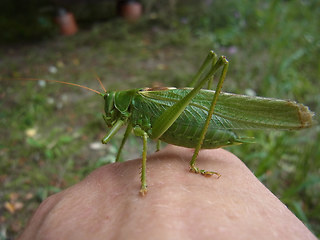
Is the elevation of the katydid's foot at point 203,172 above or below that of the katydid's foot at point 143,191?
above

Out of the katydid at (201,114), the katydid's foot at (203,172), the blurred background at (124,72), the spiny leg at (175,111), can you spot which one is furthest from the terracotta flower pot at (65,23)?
the katydid's foot at (203,172)

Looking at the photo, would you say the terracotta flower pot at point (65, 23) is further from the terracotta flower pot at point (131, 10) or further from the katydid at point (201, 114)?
the katydid at point (201, 114)

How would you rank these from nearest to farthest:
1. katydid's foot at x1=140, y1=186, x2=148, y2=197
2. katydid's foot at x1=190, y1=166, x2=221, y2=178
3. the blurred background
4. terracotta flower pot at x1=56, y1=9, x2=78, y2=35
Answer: katydid's foot at x1=140, y1=186, x2=148, y2=197 < katydid's foot at x1=190, y1=166, x2=221, y2=178 < the blurred background < terracotta flower pot at x1=56, y1=9, x2=78, y2=35

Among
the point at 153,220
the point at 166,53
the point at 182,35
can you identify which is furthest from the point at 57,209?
the point at 182,35

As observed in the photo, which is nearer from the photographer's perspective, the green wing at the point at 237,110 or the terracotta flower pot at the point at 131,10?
the green wing at the point at 237,110

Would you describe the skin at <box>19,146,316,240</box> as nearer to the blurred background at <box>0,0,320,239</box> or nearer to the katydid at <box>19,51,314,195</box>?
the katydid at <box>19,51,314,195</box>

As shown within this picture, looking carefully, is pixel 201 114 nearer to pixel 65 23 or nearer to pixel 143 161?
pixel 143 161

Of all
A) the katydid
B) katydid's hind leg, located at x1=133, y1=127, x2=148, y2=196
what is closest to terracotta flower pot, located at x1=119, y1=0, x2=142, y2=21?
the katydid
